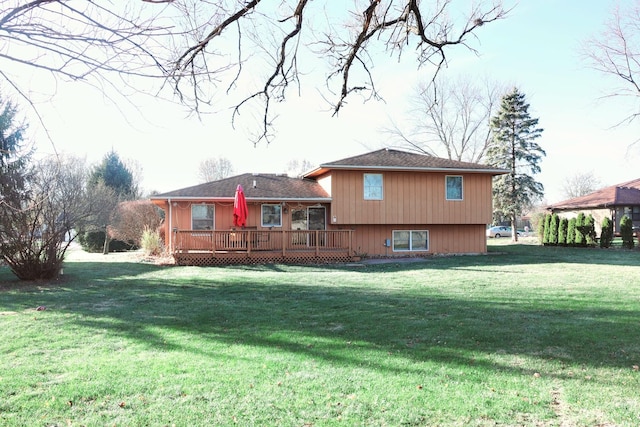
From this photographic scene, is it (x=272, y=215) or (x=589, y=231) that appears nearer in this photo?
(x=272, y=215)

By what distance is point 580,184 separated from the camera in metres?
60.5

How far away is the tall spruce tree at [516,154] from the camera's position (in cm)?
3250

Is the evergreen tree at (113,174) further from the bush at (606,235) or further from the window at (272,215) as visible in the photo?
the bush at (606,235)

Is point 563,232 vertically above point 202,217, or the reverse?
point 202,217

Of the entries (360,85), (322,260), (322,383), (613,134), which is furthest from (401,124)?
(322,383)

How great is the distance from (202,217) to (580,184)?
5762 cm

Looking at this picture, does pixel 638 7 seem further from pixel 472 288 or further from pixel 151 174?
pixel 151 174

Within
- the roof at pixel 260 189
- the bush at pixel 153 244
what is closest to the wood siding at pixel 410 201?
the roof at pixel 260 189

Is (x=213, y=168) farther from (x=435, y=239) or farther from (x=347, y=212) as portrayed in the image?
(x=435, y=239)

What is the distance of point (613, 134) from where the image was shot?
17922mm

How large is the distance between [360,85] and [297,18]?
132 cm

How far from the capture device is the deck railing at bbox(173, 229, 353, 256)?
16809 millimetres

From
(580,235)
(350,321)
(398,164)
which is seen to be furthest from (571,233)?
(350,321)

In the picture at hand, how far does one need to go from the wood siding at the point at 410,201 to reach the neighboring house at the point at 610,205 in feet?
47.4
